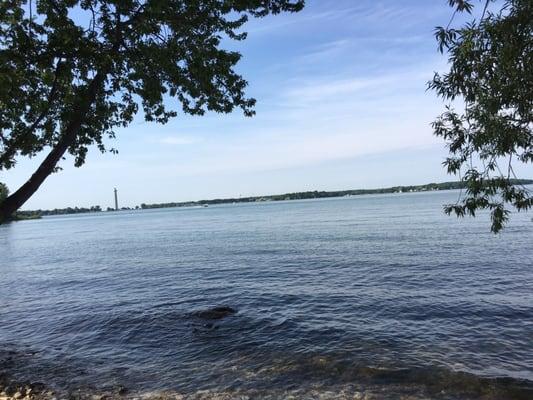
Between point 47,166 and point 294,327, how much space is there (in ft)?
33.0

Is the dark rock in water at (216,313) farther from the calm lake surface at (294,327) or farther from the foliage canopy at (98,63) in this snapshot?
the foliage canopy at (98,63)

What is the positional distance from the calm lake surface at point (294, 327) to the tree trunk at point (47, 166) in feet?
16.3

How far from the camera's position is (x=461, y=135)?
9023 mm

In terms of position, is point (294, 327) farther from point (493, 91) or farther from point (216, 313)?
point (493, 91)

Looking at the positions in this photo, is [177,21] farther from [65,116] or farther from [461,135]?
[461,135]

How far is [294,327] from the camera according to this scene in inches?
647

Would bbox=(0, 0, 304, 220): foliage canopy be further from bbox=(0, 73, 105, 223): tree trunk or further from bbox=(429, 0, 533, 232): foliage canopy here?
bbox=(429, 0, 533, 232): foliage canopy

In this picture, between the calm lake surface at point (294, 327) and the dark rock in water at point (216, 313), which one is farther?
the dark rock in water at point (216, 313)

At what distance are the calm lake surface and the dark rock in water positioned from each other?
353 millimetres

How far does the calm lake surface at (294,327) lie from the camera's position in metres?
11.7

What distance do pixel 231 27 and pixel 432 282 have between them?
→ 16.8m

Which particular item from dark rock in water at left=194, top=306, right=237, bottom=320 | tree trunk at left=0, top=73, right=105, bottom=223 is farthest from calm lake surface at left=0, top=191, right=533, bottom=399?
tree trunk at left=0, top=73, right=105, bottom=223

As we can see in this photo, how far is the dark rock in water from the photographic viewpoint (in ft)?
60.6

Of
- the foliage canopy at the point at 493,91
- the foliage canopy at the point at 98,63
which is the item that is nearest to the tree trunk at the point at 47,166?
the foliage canopy at the point at 98,63
